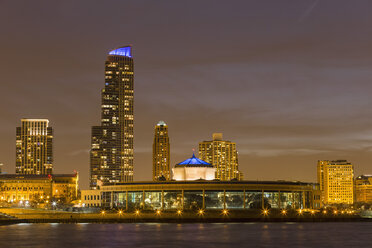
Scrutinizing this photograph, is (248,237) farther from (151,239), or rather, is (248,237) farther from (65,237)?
(65,237)

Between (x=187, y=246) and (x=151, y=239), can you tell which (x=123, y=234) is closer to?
(x=151, y=239)

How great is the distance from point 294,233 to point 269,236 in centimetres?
1151

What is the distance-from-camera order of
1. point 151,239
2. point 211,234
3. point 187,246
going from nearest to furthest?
point 187,246 < point 151,239 < point 211,234

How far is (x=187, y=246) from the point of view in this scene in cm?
13188

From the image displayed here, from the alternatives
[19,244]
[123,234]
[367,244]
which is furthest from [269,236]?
[19,244]

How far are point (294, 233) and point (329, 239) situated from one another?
16.5 metres

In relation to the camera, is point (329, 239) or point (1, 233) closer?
point (329, 239)

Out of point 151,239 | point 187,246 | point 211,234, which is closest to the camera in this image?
point 187,246

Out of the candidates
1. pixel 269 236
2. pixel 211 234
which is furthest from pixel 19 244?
pixel 269 236

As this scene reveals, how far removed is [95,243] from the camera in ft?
453

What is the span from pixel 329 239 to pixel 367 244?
11624 millimetres

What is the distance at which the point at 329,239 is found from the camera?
5837 inches

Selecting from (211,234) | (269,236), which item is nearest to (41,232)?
(211,234)

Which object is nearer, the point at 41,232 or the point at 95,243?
the point at 95,243
